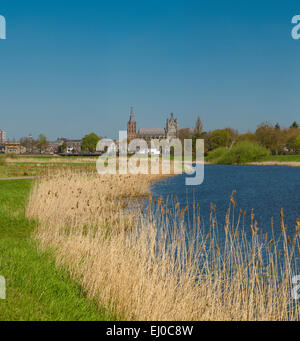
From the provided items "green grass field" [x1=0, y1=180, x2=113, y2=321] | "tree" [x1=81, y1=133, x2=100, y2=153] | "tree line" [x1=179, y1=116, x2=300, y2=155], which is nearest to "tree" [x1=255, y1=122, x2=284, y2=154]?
"tree line" [x1=179, y1=116, x2=300, y2=155]

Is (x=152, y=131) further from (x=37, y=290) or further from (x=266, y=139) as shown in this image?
(x=37, y=290)

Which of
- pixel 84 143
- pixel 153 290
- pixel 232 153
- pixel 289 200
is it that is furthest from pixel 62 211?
pixel 84 143

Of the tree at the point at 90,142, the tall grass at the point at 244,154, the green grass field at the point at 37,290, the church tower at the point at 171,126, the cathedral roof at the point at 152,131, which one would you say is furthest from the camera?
the cathedral roof at the point at 152,131

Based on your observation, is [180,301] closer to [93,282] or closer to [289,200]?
[93,282]

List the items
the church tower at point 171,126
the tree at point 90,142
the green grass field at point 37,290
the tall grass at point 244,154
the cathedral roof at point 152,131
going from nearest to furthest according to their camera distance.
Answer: the green grass field at point 37,290 < the tall grass at point 244,154 < the tree at point 90,142 < the church tower at point 171,126 < the cathedral roof at point 152,131

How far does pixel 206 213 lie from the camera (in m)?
15.3

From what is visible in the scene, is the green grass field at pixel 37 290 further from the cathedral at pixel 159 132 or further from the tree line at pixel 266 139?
the cathedral at pixel 159 132

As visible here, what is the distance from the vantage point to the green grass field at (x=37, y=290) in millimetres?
4566

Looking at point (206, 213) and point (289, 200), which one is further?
point (289, 200)

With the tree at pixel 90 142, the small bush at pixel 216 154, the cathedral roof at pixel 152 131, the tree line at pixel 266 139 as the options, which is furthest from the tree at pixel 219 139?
the cathedral roof at pixel 152 131

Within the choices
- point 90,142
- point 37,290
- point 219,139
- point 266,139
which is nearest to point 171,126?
point 90,142

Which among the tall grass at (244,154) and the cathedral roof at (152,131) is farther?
the cathedral roof at (152,131)

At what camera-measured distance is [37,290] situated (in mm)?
→ 5277
